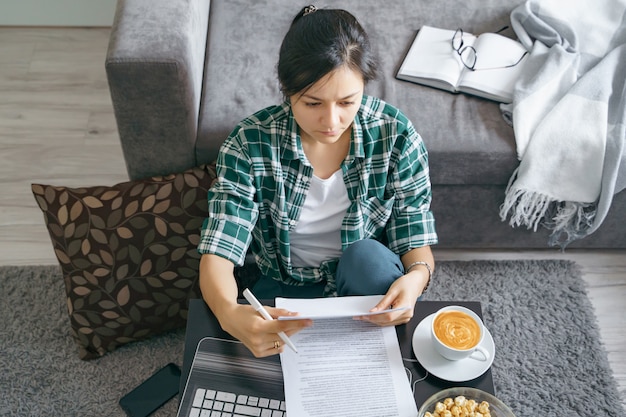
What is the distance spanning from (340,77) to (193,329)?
500 millimetres

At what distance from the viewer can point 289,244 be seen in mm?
1449

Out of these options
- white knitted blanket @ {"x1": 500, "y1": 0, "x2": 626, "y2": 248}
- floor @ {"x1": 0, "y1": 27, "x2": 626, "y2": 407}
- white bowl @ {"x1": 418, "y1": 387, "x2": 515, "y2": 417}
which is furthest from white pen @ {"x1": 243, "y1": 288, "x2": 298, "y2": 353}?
floor @ {"x1": 0, "y1": 27, "x2": 626, "y2": 407}

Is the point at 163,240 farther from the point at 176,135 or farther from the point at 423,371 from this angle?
A: the point at 423,371

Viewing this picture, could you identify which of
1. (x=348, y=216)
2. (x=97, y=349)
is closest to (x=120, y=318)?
(x=97, y=349)

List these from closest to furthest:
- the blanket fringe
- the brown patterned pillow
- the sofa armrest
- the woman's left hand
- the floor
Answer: the woman's left hand
the sofa armrest
the brown patterned pillow
the blanket fringe
the floor

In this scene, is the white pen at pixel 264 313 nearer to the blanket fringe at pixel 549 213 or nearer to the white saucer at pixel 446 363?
the white saucer at pixel 446 363

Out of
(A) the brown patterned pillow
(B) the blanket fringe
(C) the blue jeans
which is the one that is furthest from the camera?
(B) the blanket fringe

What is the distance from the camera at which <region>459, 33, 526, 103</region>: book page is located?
174 centimetres

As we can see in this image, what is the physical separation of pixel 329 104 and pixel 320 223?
12.9 inches

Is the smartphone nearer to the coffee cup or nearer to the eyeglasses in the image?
the coffee cup

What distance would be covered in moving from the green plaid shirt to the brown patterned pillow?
27 cm

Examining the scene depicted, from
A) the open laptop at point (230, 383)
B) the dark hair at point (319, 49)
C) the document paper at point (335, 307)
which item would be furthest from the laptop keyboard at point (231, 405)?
the dark hair at point (319, 49)

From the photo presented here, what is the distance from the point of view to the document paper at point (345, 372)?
1.11 metres

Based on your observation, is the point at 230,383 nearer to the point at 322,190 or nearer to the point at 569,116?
the point at 322,190
